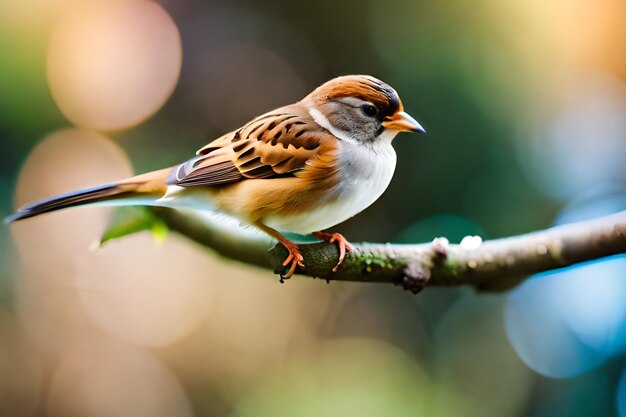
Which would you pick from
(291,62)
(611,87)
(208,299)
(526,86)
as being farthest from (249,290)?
(611,87)

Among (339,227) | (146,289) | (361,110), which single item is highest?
(361,110)

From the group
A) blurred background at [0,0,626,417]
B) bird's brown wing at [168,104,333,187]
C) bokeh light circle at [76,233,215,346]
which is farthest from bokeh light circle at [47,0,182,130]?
bird's brown wing at [168,104,333,187]

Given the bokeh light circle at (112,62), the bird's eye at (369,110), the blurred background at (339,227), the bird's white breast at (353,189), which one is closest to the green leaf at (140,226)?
the bird's white breast at (353,189)

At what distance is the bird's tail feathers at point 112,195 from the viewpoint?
25.6 inches

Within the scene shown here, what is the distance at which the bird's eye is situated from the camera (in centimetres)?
73

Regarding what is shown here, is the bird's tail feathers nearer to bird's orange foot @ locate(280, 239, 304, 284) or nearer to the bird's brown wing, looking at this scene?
the bird's brown wing

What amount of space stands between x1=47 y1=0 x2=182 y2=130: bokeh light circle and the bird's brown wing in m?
0.70

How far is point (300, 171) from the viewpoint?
76cm

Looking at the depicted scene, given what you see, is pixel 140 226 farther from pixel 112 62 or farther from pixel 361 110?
pixel 112 62

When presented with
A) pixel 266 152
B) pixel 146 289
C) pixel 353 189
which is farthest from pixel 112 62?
pixel 353 189

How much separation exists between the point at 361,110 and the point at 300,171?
10 cm

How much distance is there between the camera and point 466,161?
1311mm

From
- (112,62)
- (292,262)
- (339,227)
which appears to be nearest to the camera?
(292,262)

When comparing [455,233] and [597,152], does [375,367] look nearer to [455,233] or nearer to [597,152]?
[455,233]
